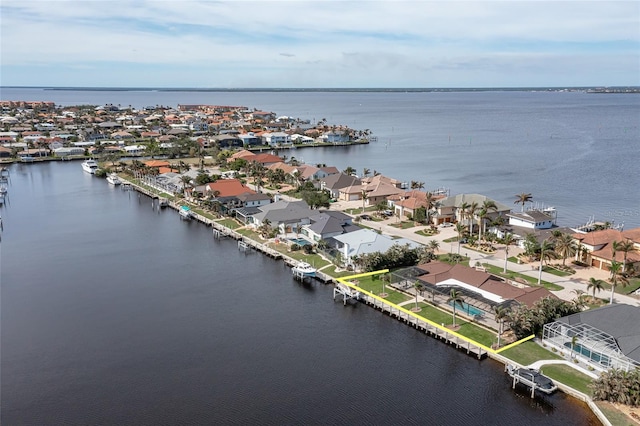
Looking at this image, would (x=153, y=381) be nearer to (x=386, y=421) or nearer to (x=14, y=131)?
(x=386, y=421)

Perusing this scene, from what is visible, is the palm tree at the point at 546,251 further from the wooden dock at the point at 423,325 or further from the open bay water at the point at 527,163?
the open bay water at the point at 527,163

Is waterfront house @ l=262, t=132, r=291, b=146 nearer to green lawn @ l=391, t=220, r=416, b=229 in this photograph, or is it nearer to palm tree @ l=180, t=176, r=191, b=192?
palm tree @ l=180, t=176, r=191, b=192

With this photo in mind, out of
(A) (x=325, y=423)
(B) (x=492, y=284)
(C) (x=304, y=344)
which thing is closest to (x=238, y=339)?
(C) (x=304, y=344)

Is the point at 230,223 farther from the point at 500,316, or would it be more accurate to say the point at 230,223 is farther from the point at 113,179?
the point at 113,179

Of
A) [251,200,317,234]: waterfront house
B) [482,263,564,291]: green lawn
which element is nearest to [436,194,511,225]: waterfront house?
[482,263,564,291]: green lawn

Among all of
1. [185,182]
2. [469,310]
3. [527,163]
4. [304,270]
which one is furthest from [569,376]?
[527,163]
